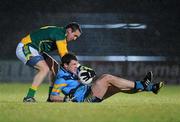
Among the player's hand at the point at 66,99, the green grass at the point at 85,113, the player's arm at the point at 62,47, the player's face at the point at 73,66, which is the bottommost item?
the player's hand at the point at 66,99

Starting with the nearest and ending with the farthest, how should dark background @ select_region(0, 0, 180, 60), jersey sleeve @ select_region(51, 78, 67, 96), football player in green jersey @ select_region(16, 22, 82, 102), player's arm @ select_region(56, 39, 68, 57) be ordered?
jersey sleeve @ select_region(51, 78, 67, 96)
player's arm @ select_region(56, 39, 68, 57)
football player in green jersey @ select_region(16, 22, 82, 102)
dark background @ select_region(0, 0, 180, 60)

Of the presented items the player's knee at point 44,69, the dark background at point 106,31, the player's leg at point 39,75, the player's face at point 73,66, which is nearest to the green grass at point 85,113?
the player's face at point 73,66

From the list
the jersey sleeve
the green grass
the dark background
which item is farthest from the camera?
the dark background

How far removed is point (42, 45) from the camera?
9781 millimetres

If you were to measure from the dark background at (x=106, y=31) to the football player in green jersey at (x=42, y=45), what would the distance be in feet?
28.6

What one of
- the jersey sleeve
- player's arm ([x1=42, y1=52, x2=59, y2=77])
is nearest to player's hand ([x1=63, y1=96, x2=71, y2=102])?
the jersey sleeve

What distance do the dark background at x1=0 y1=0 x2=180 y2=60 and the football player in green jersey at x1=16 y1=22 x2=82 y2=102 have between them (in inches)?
343

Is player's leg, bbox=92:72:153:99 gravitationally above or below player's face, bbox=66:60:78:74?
below

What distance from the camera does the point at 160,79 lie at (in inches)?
699

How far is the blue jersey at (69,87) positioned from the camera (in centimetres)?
898

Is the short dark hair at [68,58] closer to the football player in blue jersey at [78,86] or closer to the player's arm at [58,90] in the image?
Result: the football player in blue jersey at [78,86]

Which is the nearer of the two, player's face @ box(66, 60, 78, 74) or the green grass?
the green grass

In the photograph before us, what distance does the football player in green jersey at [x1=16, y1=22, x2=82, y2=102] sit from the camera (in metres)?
9.30

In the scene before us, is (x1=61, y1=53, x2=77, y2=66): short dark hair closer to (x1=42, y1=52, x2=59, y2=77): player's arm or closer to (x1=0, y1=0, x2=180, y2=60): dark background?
(x1=42, y1=52, x2=59, y2=77): player's arm
